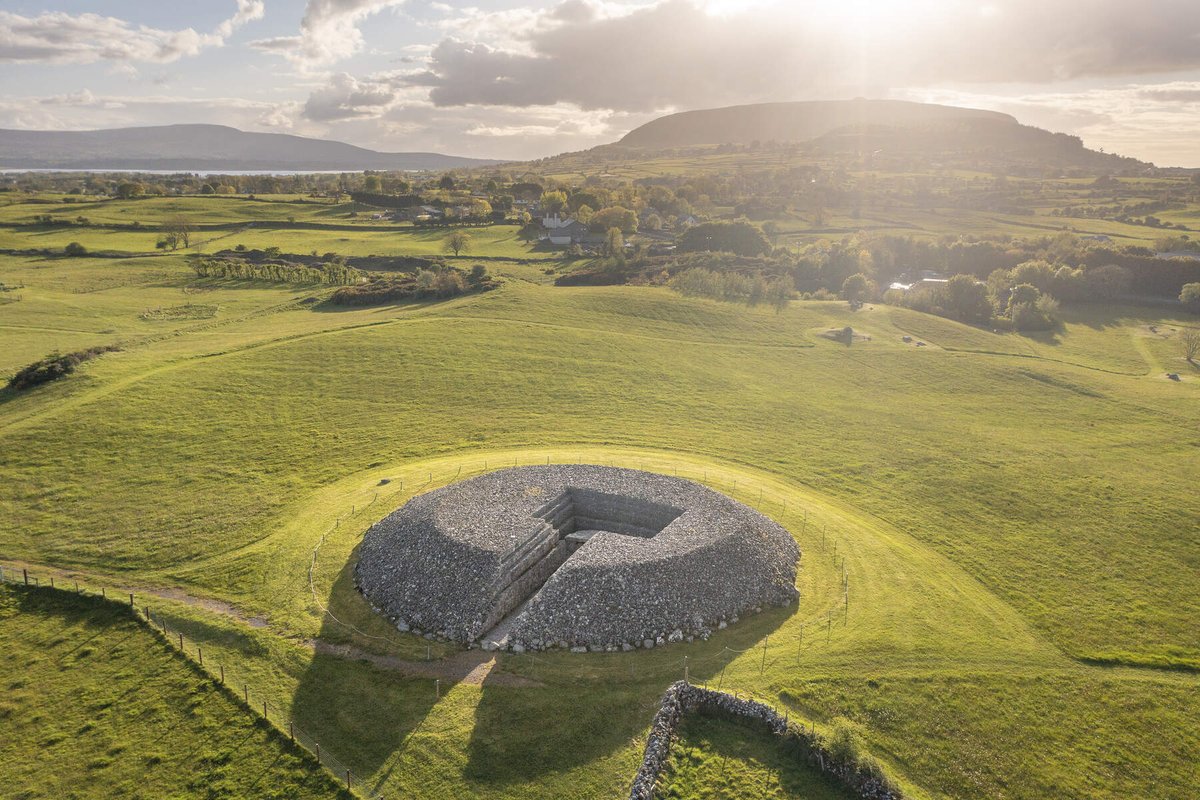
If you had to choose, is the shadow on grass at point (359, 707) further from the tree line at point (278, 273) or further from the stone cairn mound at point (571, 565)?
A: the tree line at point (278, 273)

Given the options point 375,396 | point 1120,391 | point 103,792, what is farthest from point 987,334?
point 103,792

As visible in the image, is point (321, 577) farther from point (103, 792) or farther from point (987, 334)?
point (987, 334)

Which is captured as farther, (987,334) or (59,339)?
(987,334)

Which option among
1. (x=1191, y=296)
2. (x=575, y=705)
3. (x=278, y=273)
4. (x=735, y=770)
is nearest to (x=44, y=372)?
(x=278, y=273)

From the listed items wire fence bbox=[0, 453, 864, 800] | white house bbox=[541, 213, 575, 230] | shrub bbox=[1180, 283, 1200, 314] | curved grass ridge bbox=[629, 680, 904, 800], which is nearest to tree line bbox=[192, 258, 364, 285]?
white house bbox=[541, 213, 575, 230]

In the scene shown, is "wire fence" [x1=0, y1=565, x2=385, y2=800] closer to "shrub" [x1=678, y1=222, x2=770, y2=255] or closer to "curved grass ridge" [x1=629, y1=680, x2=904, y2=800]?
"curved grass ridge" [x1=629, y1=680, x2=904, y2=800]

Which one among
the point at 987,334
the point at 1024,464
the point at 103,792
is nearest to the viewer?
the point at 103,792
